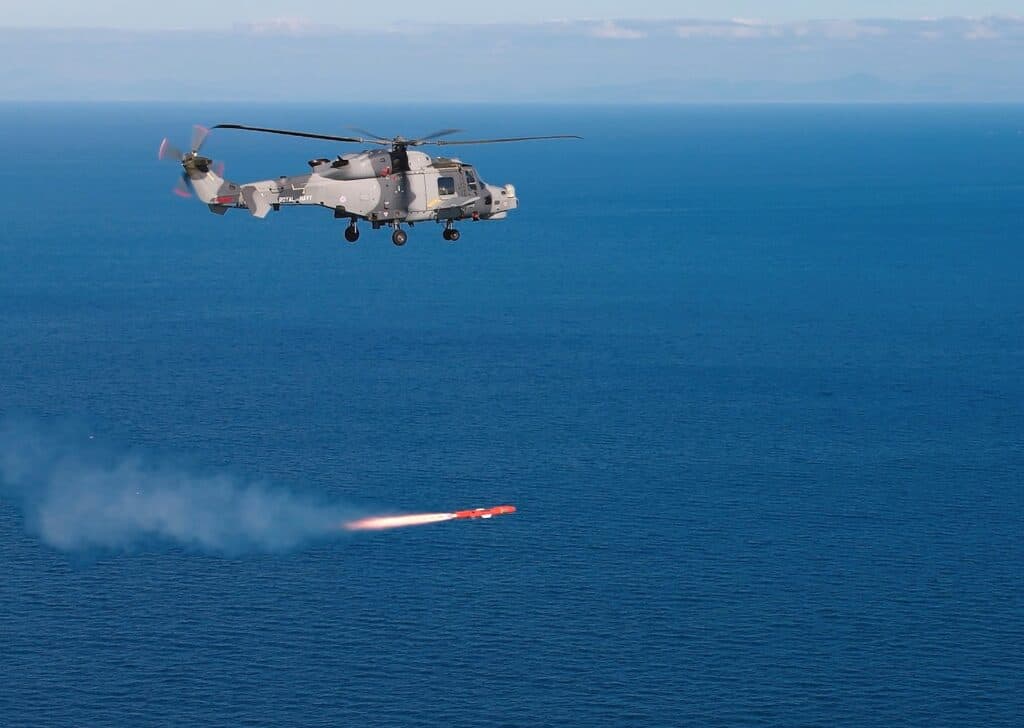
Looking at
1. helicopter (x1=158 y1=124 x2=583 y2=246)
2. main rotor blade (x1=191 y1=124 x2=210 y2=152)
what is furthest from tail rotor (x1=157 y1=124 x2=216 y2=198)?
main rotor blade (x1=191 y1=124 x2=210 y2=152)

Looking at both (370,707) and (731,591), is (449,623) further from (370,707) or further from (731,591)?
(731,591)


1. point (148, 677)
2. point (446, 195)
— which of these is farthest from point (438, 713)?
point (446, 195)

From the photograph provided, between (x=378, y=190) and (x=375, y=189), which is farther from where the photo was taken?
(x=378, y=190)

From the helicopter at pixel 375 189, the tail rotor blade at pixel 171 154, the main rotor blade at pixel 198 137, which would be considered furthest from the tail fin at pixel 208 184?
the main rotor blade at pixel 198 137

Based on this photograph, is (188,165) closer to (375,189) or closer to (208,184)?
(208,184)

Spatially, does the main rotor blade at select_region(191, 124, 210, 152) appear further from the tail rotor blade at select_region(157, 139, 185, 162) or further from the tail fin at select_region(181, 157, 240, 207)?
the tail fin at select_region(181, 157, 240, 207)

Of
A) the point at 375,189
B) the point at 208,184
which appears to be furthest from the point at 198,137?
the point at 375,189

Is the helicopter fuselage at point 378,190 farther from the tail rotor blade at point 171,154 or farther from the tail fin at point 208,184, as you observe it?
the tail rotor blade at point 171,154

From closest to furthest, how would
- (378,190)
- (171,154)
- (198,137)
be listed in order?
(198,137)
(171,154)
(378,190)
